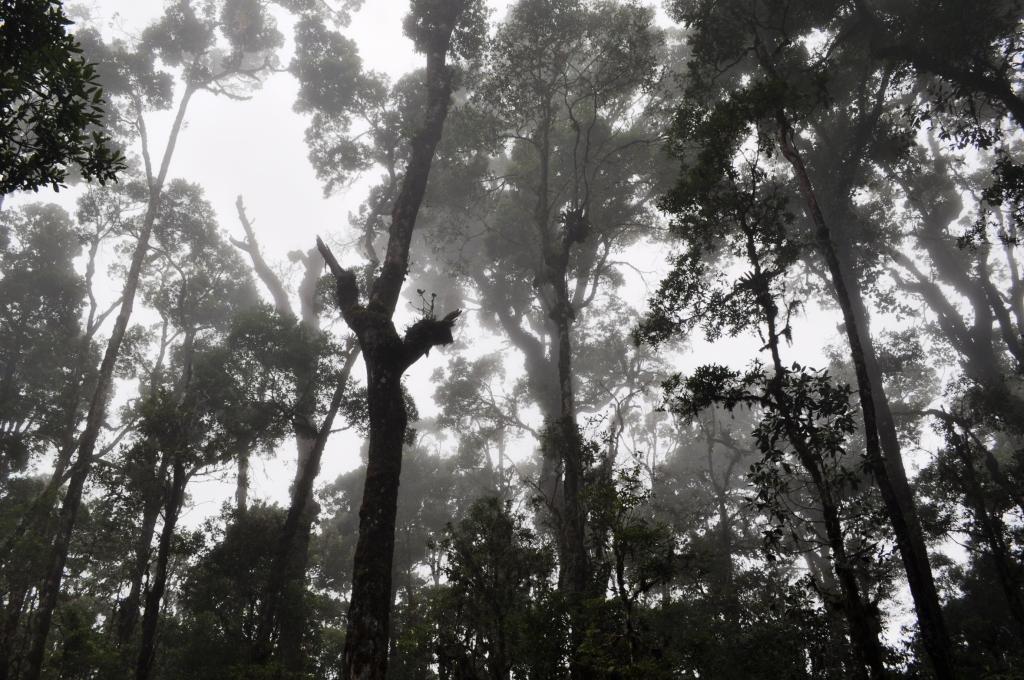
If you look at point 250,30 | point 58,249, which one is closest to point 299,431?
point 58,249

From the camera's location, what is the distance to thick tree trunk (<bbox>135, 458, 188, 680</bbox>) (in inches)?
416

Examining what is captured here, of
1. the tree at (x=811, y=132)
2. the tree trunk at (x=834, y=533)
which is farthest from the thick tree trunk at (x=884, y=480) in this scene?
the tree trunk at (x=834, y=533)

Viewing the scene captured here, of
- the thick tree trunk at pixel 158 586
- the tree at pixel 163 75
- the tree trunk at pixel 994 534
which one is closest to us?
the thick tree trunk at pixel 158 586

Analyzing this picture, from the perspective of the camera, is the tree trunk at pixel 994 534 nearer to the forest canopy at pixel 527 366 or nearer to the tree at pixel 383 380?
the forest canopy at pixel 527 366

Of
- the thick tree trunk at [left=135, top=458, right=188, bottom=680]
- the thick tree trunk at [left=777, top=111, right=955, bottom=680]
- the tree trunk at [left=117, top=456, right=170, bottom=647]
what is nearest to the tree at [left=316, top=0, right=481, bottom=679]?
the thick tree trunk at [left=135, top=458, right=188, bottom=680]

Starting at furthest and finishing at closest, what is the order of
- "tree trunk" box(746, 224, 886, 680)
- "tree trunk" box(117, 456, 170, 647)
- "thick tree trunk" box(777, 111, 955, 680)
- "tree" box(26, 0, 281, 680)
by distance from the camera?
"tree" box(26, 0, 281, 680)
"tree trunk" box(117, 456, 170, 647)
"thick tree trunk" box(777, 111, 955, 680)
"tree trunk" box(746, 224, 886, 680)

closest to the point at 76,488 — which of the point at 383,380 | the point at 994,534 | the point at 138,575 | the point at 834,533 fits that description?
the point at 138,575

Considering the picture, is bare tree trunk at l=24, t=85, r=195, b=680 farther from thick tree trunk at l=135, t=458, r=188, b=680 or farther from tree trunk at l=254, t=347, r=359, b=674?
tree trunk at l=254, t=347, r=359, b=674

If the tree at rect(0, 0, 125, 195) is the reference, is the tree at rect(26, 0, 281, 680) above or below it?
above

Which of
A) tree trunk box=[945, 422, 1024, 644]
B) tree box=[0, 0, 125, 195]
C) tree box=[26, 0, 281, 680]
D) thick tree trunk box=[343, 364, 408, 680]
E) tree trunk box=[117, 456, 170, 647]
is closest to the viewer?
tree box=[0, 0, 125, 195]

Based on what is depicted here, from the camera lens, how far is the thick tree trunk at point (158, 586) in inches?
416

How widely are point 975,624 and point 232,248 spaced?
31.1m

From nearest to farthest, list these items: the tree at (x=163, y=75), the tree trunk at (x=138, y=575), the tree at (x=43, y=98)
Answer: the tree at (x=43, y=98)
the tree trunk at (x=138, y=575)
the tree at (x=163, y=75)

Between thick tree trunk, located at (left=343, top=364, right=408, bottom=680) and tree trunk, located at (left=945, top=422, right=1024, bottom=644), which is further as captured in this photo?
tree trunk, located at (left=945, top=422, right=1024, bottom=644)
